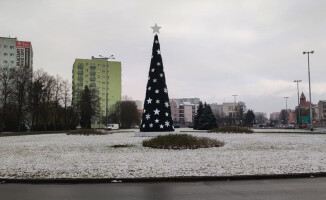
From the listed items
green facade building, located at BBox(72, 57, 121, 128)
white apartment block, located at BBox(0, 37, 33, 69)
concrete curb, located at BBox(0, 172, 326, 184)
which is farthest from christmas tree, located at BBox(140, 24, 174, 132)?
green facade building, located at BBox(72, 57, 121, 128)

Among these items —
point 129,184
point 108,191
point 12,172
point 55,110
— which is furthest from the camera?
point 55,110

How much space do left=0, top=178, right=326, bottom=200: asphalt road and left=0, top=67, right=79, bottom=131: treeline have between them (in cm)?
4890

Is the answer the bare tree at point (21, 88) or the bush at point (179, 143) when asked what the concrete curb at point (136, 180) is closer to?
the bush at point (179, 143)

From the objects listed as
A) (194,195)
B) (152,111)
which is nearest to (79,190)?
(194,195)

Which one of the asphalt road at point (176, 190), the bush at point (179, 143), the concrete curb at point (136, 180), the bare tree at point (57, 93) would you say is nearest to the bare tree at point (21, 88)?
the bare tree at point (57, 93)

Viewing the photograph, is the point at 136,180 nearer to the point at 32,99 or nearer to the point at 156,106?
the point at 156,106

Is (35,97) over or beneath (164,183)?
over

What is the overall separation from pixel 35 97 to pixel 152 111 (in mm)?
31994

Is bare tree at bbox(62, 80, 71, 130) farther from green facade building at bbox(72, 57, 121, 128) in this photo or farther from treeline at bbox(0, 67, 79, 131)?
green facade building at bbox(72, 57, 121, 128)

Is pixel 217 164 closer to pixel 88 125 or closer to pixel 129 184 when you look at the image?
pixel 129 184

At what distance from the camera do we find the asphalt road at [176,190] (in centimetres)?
736

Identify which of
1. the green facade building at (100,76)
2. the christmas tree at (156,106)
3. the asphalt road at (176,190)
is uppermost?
the green facade building at (100,76)

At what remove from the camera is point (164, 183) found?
909cm

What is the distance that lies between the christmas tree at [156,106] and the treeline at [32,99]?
101ft
